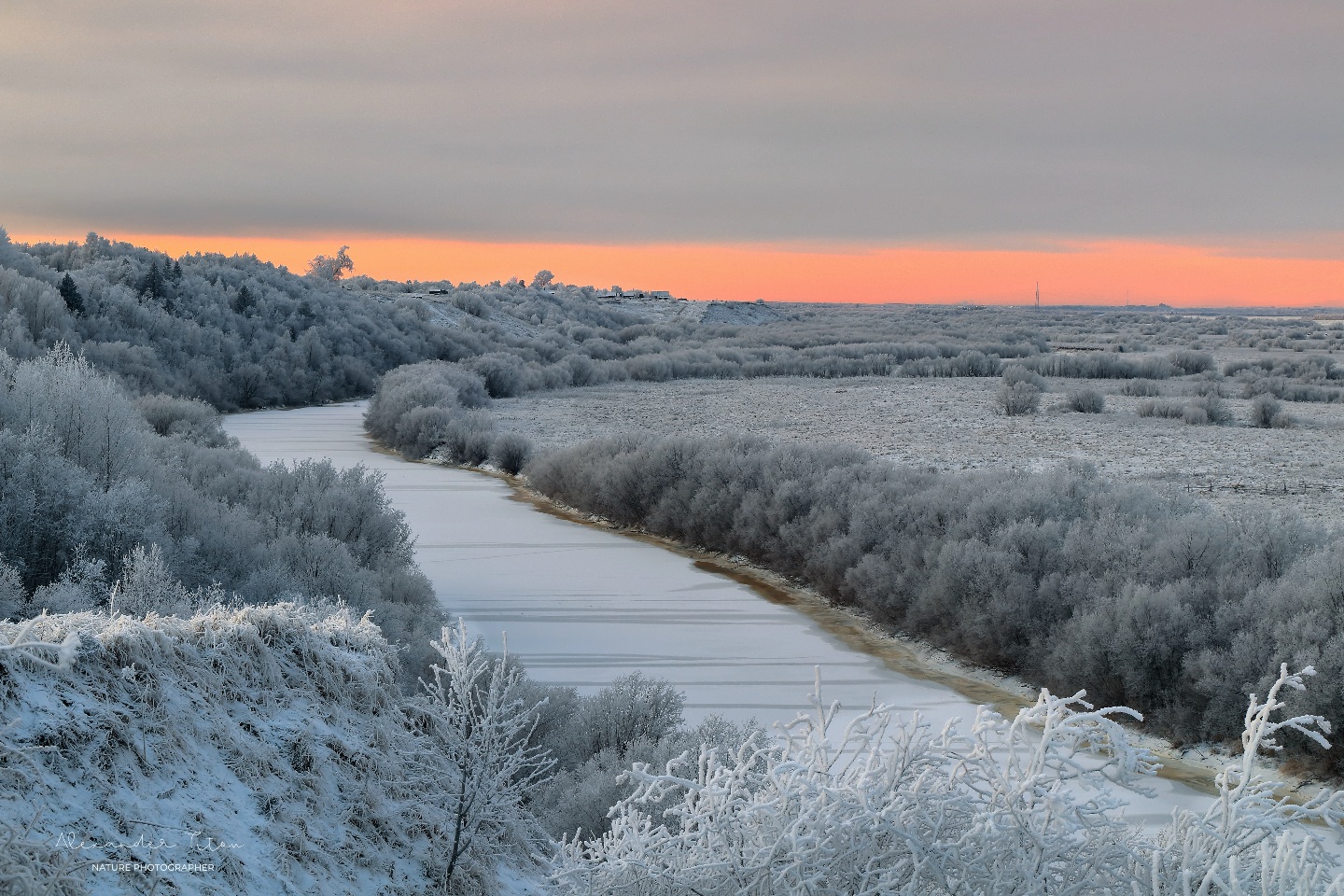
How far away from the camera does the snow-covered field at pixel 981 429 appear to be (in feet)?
41.6

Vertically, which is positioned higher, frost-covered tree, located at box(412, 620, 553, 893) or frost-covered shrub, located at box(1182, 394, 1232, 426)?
frost-covered shrub, located at box(1182, 394, 1232, 426)

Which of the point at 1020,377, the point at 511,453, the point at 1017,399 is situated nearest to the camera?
the point at 511,453

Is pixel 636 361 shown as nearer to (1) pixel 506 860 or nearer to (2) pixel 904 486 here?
(2) pixel 904 486

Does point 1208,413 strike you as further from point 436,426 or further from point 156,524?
point 156,524

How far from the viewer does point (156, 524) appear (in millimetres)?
6094

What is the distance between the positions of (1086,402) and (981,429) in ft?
12.9

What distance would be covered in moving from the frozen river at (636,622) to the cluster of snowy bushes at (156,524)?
106cm

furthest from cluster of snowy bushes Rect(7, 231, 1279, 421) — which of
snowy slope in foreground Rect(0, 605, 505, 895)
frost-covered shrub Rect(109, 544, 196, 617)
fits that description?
snowy slope in foreground Rect(0, 605, 505, 895)

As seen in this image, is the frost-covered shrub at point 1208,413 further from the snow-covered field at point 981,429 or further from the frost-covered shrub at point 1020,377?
the frost-covered shrub at point 1020,377

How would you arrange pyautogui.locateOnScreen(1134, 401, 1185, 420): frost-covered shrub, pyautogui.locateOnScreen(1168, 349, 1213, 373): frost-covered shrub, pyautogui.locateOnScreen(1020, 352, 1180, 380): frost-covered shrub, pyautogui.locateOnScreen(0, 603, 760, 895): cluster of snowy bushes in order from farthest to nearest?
pyautogui.locateOnScreen(1168, 349, 1213, 373): frost-covered shrub → pyautogui.locateOnScreen(1020, 352, 1180, 380): frost-covered shrub → pyautogui.locateOnScreen(1134, 401, 1185, 420): frost-covered shrub → pyautogui.locateOnScreen(0, 603, 760, 895): cluster of snowy bushes

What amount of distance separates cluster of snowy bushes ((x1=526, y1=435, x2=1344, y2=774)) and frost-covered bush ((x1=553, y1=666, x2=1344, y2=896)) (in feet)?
12.9

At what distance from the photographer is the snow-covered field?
12.7 meters

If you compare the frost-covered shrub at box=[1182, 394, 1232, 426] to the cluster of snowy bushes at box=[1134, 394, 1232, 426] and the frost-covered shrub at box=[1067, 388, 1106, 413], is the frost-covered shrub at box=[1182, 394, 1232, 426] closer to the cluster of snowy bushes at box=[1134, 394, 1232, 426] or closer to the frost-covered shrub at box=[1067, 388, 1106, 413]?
the cluster of snowy bushes at box=[1134, 394, 1232, 426]

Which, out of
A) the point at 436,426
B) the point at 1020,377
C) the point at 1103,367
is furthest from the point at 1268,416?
the point at 436,426
